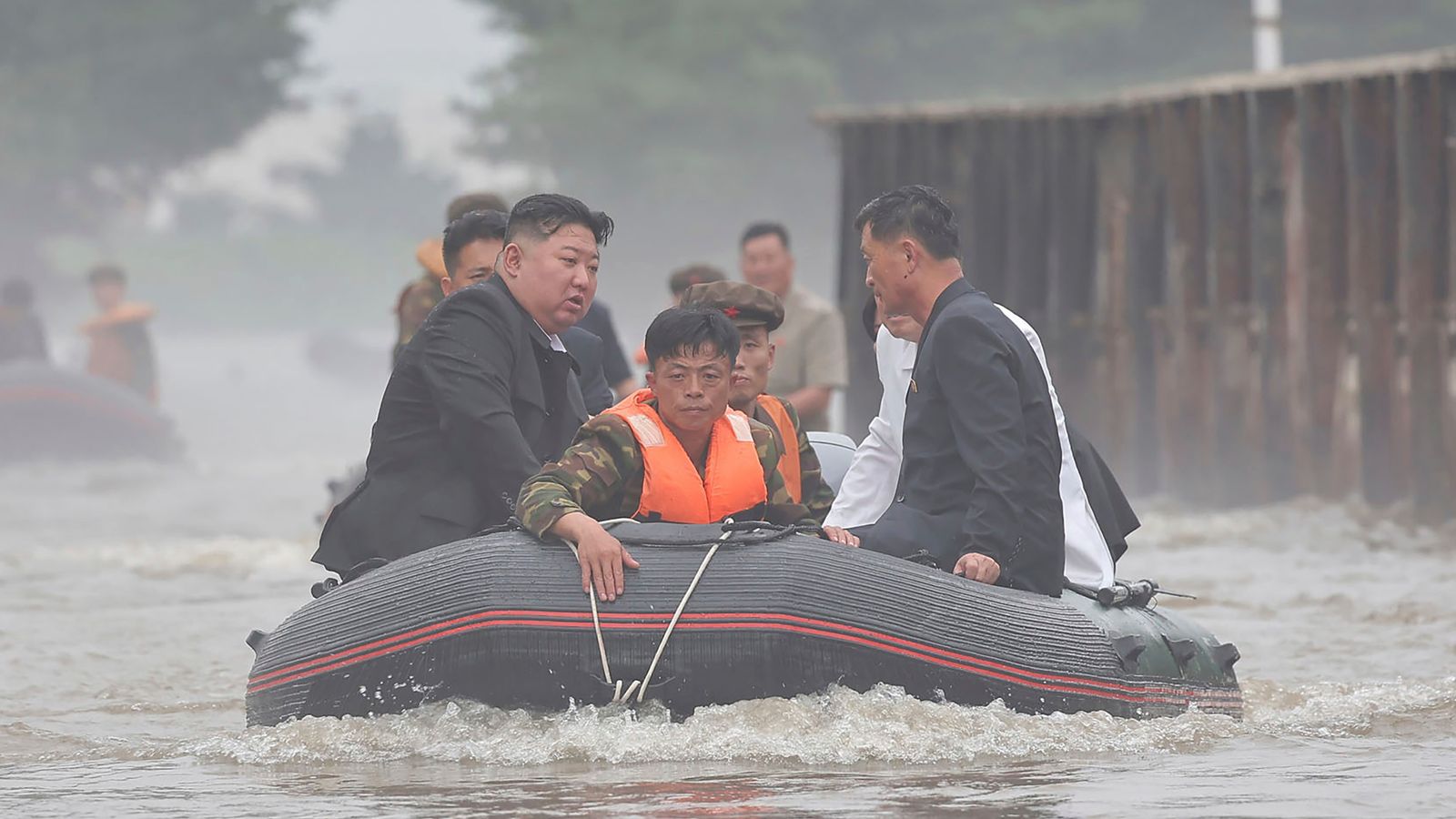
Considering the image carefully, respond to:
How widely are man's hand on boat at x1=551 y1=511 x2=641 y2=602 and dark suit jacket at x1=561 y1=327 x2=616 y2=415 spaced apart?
2255 millimetres

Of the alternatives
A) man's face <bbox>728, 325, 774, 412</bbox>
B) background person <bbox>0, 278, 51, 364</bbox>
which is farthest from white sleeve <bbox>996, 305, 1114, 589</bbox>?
background person <bbox>0, 278, 51, 364</bbox>

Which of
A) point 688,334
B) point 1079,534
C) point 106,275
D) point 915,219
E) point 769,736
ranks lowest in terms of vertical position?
point 769,736

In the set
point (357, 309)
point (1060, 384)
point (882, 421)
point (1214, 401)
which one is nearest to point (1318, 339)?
point (1214, 401)

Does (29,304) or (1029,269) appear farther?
→ (29,304)

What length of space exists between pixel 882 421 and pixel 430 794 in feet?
7.12

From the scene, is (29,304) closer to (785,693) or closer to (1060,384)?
(1060,384)

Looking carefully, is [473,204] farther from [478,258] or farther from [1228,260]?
[1228,260]

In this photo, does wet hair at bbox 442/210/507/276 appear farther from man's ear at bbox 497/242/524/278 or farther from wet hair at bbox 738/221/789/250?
wet hair at bbox 738/221/789/250

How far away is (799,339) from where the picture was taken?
10.8 m

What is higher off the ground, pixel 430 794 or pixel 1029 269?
pixel 1029 269

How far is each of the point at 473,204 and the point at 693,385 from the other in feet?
10.1

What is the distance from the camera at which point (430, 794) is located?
18.2ft

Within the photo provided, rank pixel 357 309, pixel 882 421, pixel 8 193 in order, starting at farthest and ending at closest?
pixel 357 309 < pixel 8 193 < pixel 882 421

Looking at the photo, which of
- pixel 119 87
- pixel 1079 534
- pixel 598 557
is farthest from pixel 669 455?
pixel 119 87
